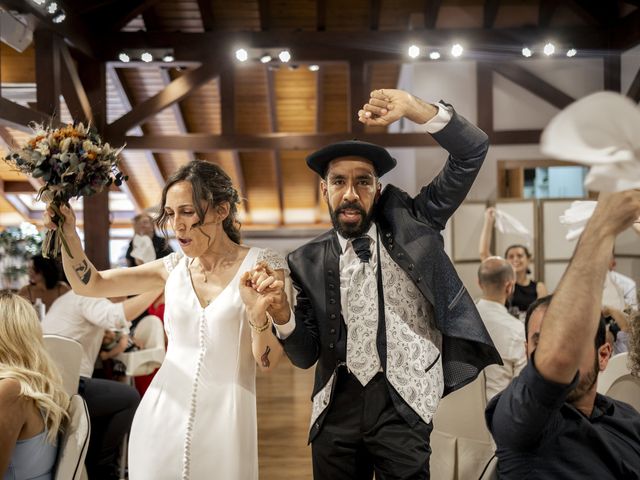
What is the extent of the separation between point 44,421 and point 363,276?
1.19 metres

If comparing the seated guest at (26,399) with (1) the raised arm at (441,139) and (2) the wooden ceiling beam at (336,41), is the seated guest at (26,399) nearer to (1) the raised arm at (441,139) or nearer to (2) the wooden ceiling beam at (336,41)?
A: (1) the raised arm at (441,139)

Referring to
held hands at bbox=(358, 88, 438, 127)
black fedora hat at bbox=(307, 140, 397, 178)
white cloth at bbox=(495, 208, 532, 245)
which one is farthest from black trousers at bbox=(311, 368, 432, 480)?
white cloth at bbox=(495, 208, 532, 245)

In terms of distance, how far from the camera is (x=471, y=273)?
28.9 ft

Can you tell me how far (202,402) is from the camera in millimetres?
2102

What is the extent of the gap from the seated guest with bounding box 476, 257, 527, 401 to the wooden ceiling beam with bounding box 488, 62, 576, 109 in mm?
5462

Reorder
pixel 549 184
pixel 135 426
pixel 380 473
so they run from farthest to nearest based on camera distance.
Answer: pixel 549 184, pixel 135 426, pixel 380 473

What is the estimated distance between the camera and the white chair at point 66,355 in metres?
3.59

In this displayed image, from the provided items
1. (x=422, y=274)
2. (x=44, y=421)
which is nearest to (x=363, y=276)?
(x=422, y=274)

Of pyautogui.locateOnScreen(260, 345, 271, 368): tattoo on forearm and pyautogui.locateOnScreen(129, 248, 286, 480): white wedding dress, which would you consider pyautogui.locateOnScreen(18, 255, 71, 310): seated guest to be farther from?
pyautogui.locateOnScreen(260, 345, 271, 368): tattoo on forearm

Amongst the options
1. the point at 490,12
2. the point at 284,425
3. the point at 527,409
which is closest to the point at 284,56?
the point at 490,12

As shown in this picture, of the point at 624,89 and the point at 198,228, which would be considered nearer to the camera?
the point at 198,228

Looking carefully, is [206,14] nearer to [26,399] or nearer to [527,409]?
[26,399]

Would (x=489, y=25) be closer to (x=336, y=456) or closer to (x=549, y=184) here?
(x=549, y=184)

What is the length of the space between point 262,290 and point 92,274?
72 centimetres
